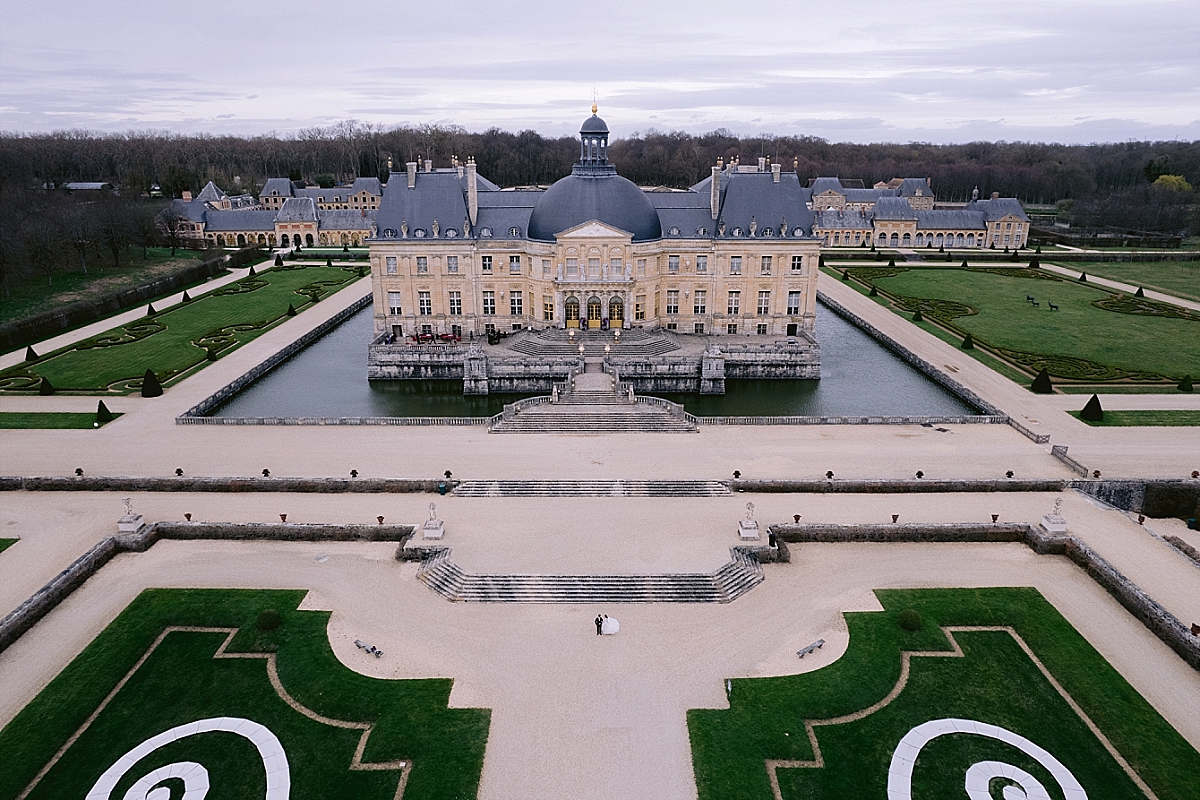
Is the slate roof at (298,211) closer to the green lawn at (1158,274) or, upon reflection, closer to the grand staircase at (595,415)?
the grand staircase at (595,415)

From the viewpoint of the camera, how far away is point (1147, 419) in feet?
158

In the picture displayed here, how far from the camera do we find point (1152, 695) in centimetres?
2528

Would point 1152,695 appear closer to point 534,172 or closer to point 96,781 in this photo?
point 96,781

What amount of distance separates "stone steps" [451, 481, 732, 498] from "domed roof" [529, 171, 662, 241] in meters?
28.1

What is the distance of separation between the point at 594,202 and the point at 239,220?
3453 inches

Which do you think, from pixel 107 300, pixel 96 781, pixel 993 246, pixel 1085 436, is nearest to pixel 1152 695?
pixel 1085 436

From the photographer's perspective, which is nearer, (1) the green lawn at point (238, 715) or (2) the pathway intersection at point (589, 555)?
(1) the green lawn at point (238, 715)

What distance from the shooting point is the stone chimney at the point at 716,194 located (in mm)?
63066

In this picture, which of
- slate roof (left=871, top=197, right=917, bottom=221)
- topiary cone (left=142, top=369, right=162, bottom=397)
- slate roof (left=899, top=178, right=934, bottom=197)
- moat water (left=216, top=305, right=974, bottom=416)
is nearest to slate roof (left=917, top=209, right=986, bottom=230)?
slate roof (left=871, top=197, right=917, bottom=221)

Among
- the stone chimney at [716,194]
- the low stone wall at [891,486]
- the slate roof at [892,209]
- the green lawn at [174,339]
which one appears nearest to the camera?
the low stone wall at [891,486]

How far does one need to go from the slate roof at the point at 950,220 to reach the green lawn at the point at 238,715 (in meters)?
119

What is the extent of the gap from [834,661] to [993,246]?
379 ft

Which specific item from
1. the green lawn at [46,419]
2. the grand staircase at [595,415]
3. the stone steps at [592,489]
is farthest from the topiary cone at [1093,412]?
the green lawn at [46,419]

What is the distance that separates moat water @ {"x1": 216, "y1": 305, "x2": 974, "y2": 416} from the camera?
175ft
